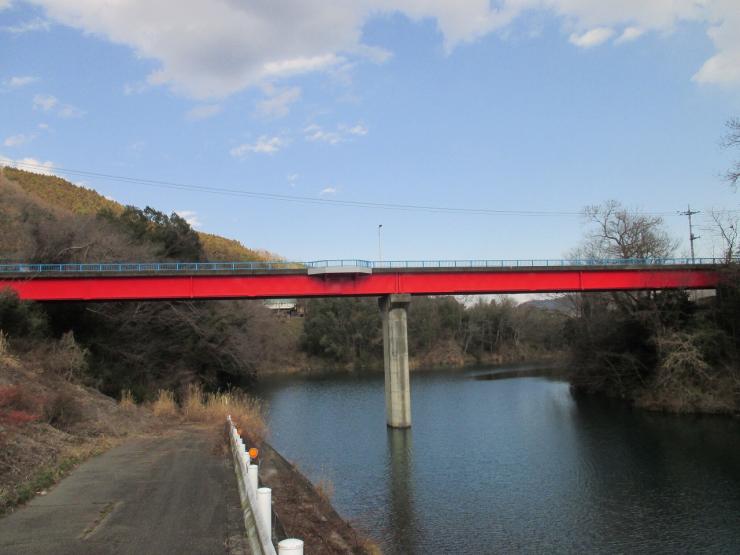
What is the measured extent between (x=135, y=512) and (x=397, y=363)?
25158 mm

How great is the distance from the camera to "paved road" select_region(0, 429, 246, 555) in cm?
856

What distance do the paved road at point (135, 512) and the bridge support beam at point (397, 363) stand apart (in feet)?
64.8

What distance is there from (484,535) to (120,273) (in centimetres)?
2465

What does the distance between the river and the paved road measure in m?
5.76

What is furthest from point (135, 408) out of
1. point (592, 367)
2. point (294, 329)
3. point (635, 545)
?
point (294, 329)

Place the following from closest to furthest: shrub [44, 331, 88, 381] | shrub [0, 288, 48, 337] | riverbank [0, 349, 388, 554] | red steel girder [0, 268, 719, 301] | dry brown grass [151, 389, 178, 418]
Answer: riverbank [0, 349, 388, 554], dry brown grass [151, 389, 178, 418], shrub [44, 331, 88, 381], shrub [0, 288, 48, 337], red steel girder [0, 268, 719, 301]

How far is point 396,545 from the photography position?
608 inches

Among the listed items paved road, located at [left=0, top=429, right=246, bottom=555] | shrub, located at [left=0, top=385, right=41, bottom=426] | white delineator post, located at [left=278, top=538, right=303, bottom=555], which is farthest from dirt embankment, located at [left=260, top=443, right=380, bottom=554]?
shrub, located at [left=0, top=385, right=41, bottom=426]

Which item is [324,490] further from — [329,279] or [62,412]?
[329,279]

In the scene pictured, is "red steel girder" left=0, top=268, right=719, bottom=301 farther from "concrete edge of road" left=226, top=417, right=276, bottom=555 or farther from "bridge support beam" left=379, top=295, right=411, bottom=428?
"concrete edge of road" left=226, top=417, right=276, bottom=555

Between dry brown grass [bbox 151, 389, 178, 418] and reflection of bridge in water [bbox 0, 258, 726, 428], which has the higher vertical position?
reflection of bridge in water [bbox 0, 258, 726, 428]

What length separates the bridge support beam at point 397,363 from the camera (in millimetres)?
33938

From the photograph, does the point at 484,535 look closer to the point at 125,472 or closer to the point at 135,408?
the point at 125,472

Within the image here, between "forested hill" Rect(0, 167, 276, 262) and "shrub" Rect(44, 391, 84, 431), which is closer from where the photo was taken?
"shrub" Rect(44, 391, 84, 431)
